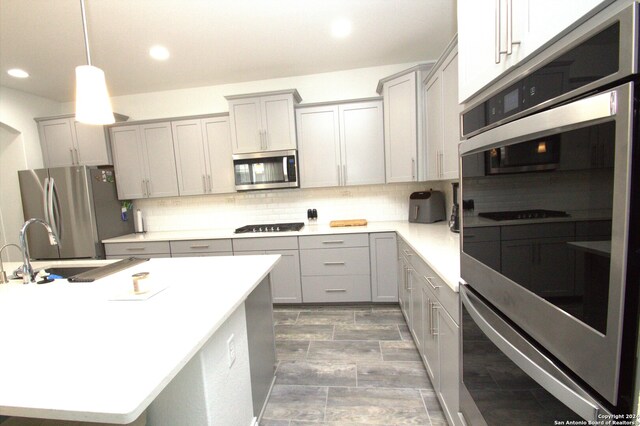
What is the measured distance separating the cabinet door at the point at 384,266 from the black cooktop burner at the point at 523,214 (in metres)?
2.00

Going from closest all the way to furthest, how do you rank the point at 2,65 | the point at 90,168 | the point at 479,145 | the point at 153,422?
the point at 479,145 → the point at 153,422 → the point at 2,65 → the point at 90,168

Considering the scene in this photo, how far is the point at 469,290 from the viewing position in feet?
3.75

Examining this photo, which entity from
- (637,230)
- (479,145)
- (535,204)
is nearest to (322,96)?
(479,145)

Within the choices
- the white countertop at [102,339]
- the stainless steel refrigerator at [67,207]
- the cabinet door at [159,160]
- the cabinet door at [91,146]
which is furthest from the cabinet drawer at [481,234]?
the cabinet door at [91,146]

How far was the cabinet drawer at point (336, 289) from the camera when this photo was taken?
3053 mm

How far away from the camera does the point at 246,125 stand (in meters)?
3.24

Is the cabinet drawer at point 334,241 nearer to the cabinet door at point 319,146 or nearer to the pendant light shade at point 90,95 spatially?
the cabinet door at point 319,146

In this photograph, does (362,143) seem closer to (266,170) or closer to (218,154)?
(266,170)

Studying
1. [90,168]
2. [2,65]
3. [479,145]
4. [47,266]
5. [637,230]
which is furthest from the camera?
[90,168]

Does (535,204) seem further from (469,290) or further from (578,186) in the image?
(469,290)

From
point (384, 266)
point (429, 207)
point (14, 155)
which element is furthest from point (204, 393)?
point (14, 155)

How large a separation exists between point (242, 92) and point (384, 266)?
9.39 ft

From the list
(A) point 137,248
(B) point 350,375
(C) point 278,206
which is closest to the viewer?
(B) point 350,375

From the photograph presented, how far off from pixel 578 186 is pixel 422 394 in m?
1.75
